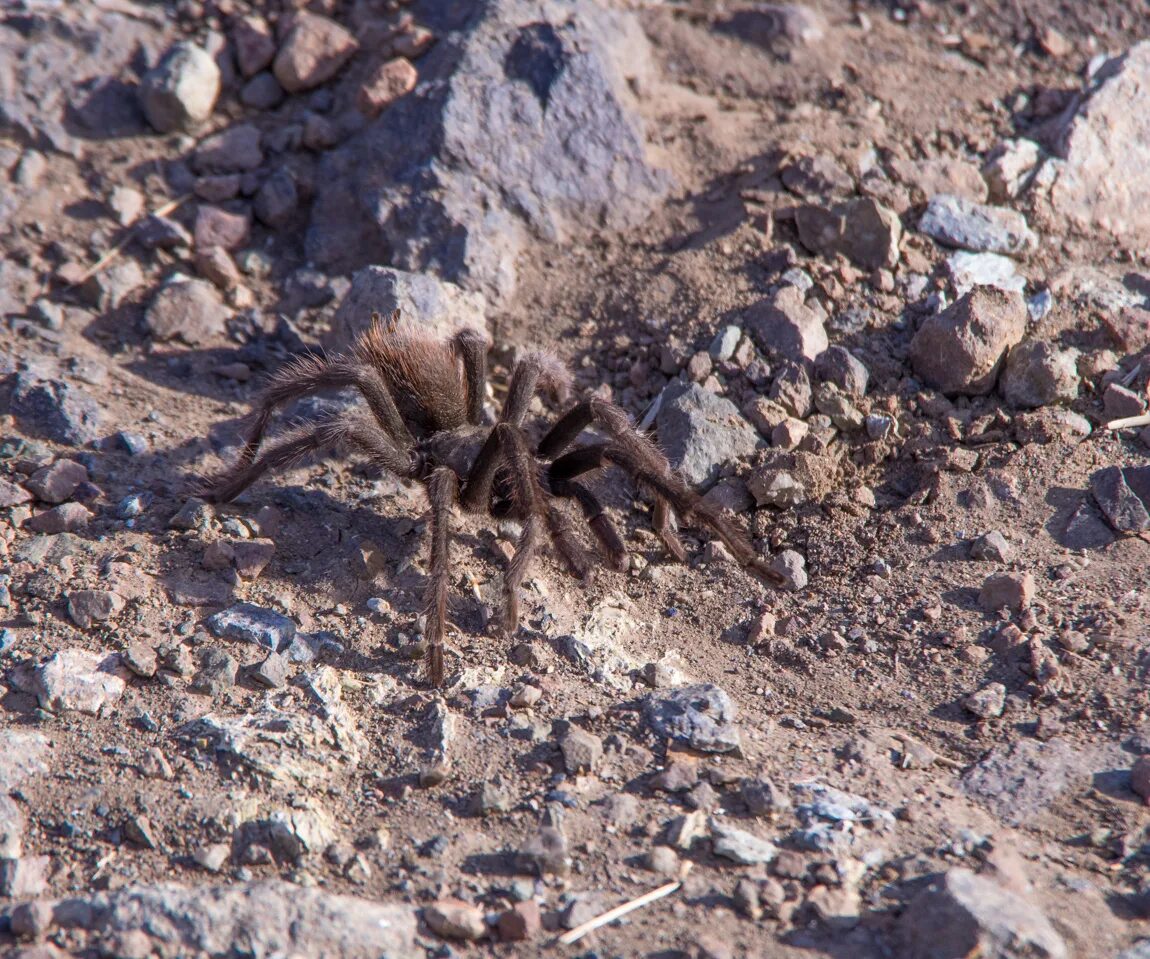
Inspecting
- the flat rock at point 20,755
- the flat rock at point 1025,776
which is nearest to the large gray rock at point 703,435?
the flat rock at point 1025,776

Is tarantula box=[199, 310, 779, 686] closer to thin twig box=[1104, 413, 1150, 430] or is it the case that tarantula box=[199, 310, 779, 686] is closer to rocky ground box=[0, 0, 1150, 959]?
rocky ground box=[0, 0, 1150, 959]

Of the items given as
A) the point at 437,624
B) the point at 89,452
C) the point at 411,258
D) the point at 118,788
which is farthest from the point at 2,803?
the point at 411,258

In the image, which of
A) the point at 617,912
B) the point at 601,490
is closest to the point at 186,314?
the point at 601,490

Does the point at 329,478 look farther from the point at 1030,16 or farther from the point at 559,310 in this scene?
the point at 1030,16

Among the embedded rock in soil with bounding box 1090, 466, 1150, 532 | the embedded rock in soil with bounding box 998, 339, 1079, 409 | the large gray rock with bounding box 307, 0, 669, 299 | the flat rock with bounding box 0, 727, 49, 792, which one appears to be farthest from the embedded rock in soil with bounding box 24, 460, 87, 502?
the embedded rock in soil with bounding box 1090, 466, 1150, 532

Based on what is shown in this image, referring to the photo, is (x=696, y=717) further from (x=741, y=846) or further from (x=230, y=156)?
(x=230, y=156)
